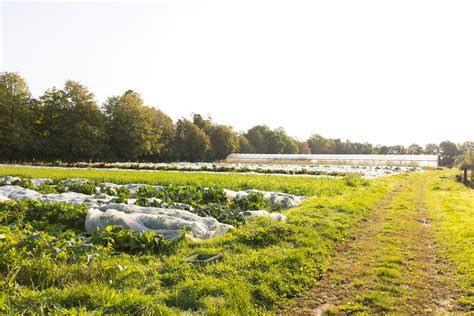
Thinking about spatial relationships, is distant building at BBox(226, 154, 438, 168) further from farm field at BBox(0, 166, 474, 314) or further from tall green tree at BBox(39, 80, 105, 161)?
farm field at BBox(0, 166, 474, 314)

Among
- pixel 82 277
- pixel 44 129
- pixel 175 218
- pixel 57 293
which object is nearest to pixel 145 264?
pixel 82 277

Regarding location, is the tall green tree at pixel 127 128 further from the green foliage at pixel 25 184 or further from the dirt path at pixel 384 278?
the dirt path at pixel 384 278

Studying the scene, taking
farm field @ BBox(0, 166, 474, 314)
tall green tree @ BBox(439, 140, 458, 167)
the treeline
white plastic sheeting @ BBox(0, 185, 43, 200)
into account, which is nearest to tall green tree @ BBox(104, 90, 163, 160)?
the treeline

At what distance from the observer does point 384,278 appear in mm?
6285

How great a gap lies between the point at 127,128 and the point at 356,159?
43.3 meters

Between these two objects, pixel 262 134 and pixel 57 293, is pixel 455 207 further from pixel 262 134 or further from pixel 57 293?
pixel 262 134

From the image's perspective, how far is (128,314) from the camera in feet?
14.0

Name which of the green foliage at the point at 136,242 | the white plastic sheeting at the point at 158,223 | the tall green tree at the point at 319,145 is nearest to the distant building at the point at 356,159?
the tall green tree at the point at 319,145

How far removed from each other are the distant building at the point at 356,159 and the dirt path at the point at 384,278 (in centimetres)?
6144

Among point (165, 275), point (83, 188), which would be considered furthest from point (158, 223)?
point (83, 188)

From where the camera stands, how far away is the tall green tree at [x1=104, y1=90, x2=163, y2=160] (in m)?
58.4

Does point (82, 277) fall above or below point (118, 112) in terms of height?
below

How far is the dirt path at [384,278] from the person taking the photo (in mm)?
5324

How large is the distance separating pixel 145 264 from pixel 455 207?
1237 centimetres
